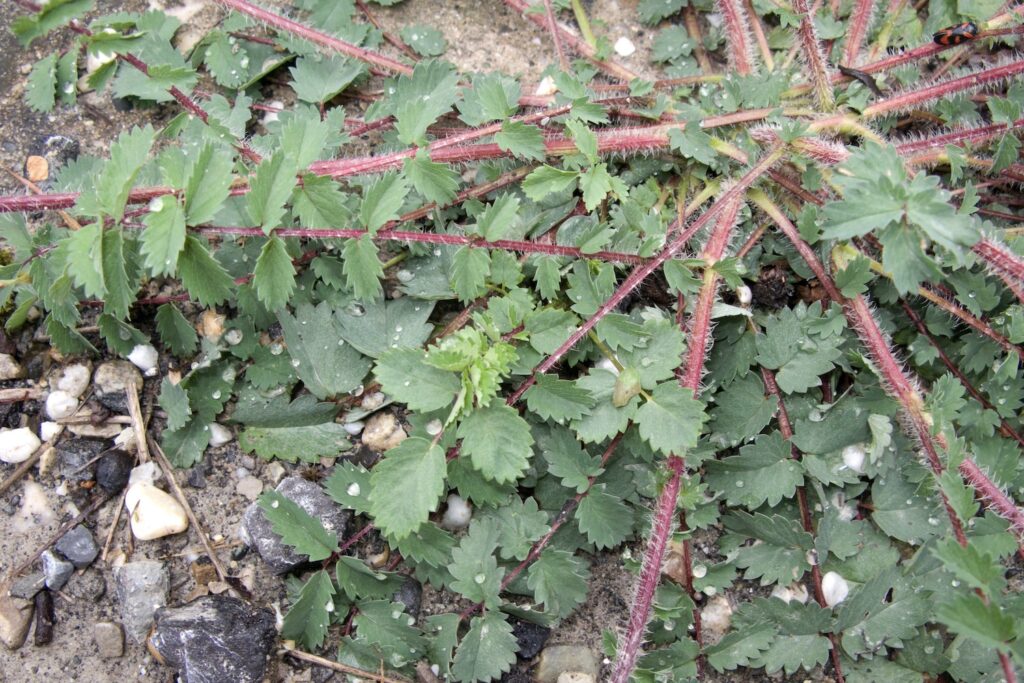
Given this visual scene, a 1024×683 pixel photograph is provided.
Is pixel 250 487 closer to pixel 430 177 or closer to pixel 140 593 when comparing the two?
pixel 140 593

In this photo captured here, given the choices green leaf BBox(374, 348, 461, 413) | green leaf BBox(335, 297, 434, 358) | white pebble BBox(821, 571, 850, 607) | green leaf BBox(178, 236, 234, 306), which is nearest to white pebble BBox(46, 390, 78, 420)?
green leaf BBox(178, 236, 234, 306)

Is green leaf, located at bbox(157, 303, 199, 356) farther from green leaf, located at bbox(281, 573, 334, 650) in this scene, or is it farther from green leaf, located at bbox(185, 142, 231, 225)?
green leaf, located at bbox(281, 573, 334, 650)

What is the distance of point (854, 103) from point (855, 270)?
2.15 ft

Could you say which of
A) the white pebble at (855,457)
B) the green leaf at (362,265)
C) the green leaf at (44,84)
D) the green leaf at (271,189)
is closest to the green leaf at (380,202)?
the green leaf at (362,265)

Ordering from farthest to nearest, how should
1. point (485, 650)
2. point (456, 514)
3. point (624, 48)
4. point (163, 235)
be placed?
point (624, 48) → point (456, 514) → point (485, 650) → point (163, 235)

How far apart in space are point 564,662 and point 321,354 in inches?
53.4

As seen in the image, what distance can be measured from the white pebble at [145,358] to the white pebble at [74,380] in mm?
176

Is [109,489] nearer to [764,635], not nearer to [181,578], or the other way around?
[181,578]

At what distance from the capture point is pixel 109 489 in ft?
9.43

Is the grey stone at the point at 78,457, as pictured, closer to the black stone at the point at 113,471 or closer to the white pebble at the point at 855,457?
the black stone at the point at 113,471

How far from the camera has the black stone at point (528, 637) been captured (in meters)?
2.72

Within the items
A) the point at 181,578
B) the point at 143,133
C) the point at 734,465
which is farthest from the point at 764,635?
the point at 143,133

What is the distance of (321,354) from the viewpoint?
114 inches

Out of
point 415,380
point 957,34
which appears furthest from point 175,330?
point 957,34
